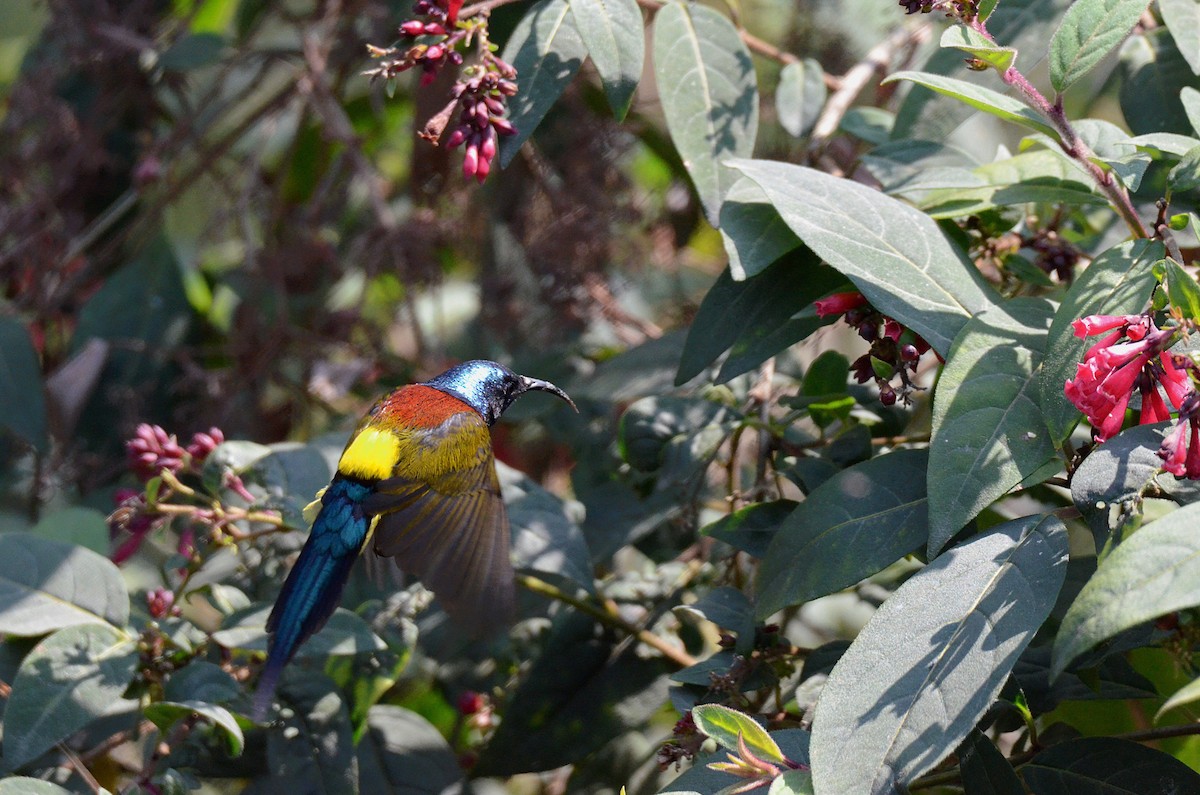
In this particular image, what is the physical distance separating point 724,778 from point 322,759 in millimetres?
632

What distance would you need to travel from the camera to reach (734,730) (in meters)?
0.97

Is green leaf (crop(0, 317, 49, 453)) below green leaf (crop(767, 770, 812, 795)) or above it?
below

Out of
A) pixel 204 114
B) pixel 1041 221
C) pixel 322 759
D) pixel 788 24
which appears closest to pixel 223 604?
pixel 322 759

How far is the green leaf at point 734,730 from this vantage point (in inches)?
37.7

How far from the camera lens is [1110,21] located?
110 cm

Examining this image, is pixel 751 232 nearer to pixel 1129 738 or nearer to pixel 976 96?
pixel 976 96

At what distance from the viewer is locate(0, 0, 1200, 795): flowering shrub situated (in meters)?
1.01

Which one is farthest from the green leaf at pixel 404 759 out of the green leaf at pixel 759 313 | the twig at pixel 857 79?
the twig at pixel 857 79

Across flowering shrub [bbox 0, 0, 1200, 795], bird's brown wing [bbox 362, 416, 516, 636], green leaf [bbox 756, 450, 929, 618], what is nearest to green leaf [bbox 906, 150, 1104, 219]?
flowering shrub [bbox 0, 0, 1200, 795]

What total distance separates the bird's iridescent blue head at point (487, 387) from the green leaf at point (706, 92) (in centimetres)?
55

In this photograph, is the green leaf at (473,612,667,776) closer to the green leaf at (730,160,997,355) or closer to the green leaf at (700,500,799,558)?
the green leaf at (700,500,799,558)

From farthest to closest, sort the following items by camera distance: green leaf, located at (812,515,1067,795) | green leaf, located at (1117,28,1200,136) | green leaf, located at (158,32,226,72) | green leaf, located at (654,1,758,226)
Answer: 1. green leaf, located at (158,32,226,72)
2. green leaf, located at (1117,28,1200,136)
3. green leaf, located at (654,1,758,226)
4. green leaf, located at (812,515,1067,795)

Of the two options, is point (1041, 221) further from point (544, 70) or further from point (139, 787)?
point (139, 787)

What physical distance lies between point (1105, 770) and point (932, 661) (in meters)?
0.30
